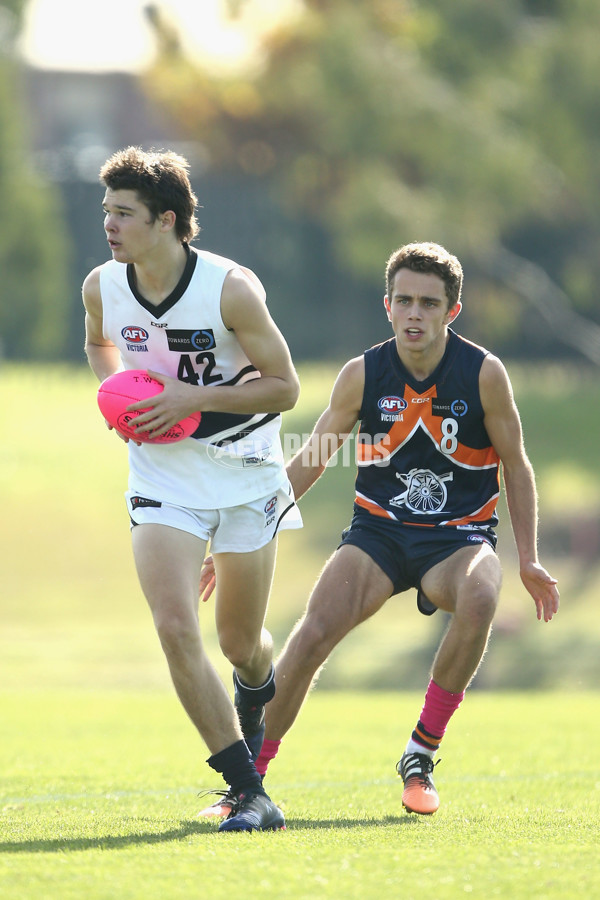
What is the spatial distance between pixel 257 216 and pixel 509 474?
3102 cm

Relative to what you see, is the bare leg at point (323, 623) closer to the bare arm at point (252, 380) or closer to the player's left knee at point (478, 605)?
the player's left knee at point (478, 605)

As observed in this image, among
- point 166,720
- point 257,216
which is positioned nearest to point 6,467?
point 257,216

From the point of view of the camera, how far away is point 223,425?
532cm

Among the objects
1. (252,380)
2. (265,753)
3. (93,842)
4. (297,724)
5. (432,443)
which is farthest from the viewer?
(297,724)

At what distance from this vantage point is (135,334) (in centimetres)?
529

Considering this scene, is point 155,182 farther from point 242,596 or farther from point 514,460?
point 514,460

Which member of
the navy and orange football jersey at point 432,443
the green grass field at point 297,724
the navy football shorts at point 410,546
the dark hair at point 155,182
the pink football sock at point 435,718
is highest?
the dark hair at point 155,182

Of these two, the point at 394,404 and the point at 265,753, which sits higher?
the point at 394,404

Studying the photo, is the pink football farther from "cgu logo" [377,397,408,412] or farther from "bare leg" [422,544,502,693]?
"bare leg" [422,544,502,693]

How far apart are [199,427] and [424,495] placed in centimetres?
123

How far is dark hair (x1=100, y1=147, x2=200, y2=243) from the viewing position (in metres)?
5.07

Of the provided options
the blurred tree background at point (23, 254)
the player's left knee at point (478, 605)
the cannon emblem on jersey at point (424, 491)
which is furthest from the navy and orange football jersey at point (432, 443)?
the blurred tree background at point (23, 254)

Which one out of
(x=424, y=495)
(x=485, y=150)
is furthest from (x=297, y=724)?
(x=485, y=150)

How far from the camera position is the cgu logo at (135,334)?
5.27 metres
